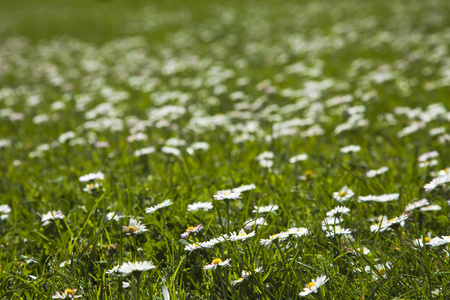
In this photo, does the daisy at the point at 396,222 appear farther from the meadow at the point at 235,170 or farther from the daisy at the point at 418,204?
the daisy at the point at 418,204

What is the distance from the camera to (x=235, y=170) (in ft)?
8.57

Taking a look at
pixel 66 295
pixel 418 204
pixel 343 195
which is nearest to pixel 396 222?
pixel 418 204

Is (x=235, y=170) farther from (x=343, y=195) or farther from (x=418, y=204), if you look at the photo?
(x=418, y=204)

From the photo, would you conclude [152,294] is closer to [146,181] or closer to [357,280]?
[357,280]

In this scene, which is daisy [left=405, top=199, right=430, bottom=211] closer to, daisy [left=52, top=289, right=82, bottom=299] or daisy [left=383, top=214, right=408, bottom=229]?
daisy [left=383, top=214, right=408, bottom=229]

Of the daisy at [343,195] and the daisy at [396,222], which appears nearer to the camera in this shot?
the daisy at [396,222]

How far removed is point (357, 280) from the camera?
1.35m

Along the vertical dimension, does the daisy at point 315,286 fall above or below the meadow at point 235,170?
above

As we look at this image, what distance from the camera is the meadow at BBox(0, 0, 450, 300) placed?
1458 millimetres

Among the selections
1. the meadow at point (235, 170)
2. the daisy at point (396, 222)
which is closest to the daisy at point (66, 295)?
the meadow at point (235, 170)

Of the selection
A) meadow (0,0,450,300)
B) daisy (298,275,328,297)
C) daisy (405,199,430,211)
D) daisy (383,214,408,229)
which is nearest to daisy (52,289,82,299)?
meadow (0,0,450,300)

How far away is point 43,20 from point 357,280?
16.4 meters

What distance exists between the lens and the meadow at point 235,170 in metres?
1.46

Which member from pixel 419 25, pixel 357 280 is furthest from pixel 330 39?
pixel 357 280
